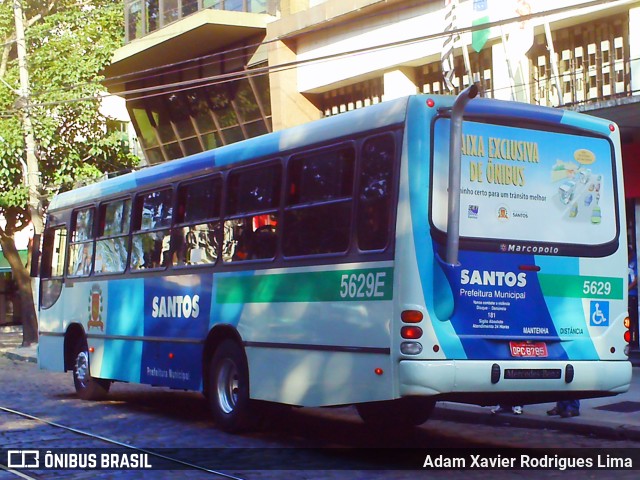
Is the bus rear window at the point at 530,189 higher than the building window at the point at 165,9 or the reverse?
the reverse

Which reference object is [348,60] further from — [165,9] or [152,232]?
[152,232]

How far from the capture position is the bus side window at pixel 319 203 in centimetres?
967

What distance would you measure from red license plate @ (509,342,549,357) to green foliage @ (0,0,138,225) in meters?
19.4

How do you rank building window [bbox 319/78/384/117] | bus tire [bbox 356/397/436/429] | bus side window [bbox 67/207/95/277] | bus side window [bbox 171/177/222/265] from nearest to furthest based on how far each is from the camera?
bus tire [bbox 356/397/436/429] < bus side window [bbox 171/177/222/265] < bus side window [bbox 67/207/95/277] < building window [bbox 319/78/384/117]

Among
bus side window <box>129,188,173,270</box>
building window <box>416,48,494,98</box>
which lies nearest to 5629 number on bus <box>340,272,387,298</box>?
bus side window <box>129,188,173,270</box>

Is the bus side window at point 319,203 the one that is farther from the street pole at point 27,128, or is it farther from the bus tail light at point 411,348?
the street pole at point 27,128

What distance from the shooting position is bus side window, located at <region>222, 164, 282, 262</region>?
10.8 meters

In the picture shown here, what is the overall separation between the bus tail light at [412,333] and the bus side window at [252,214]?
238 cm

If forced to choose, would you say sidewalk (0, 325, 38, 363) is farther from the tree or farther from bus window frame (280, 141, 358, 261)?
bus window frame (280, 141, 358, 261)

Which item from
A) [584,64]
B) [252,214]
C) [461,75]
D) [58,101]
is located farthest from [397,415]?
[58,101]


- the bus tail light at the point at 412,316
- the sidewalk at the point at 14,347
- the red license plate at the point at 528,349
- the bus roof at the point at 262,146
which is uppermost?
the bus roof at the point at 262,146

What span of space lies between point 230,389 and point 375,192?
3.33 meters

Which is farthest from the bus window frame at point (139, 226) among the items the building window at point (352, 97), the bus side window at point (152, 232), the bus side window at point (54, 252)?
the building window at point (352, 97)

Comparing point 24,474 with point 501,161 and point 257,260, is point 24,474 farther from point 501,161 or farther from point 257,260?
point 501,161
